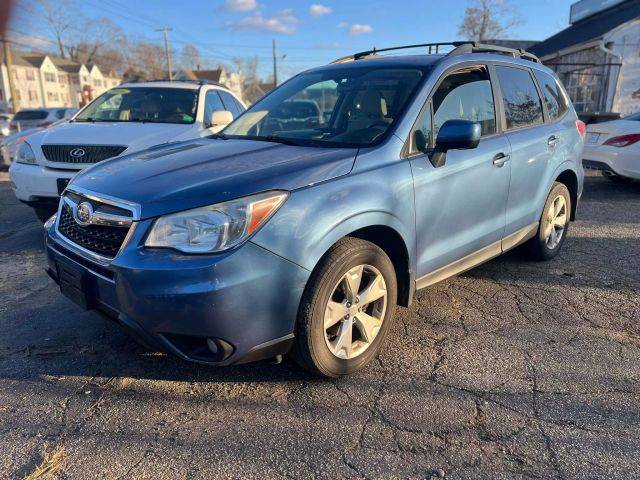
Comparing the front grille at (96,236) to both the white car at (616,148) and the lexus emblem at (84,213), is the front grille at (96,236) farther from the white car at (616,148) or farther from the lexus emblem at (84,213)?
the white car at (616,148)

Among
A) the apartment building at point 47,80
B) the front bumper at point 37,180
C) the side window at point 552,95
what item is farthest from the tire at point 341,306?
the apartment building at point 47,80

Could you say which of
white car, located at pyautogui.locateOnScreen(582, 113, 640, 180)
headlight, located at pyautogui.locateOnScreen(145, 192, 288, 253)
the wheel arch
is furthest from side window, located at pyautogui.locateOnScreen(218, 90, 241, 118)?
white car, located at pyautogui.locateOnScreen(582, 113, 640, 180)

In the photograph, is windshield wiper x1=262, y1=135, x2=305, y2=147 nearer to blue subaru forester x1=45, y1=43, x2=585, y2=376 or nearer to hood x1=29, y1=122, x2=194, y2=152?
blue subaru forester x1=45, y1=43, x2=585, y2=376

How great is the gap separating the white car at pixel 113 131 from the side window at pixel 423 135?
2.42 m

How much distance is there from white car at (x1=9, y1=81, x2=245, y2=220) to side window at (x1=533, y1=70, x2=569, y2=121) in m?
2.99

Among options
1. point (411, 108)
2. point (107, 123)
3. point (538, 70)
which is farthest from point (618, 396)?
point (107, 123)

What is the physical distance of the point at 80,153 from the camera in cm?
546

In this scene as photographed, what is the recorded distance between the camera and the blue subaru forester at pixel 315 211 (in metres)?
2.37

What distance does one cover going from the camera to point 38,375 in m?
2.94

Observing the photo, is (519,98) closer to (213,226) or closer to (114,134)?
(213,226)

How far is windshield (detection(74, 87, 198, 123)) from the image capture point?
661cm

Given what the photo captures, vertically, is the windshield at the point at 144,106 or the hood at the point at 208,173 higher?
the windshield at the point at 144,106

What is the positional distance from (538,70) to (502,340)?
2669 mm

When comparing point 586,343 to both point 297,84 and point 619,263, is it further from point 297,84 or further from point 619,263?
point 297,84
